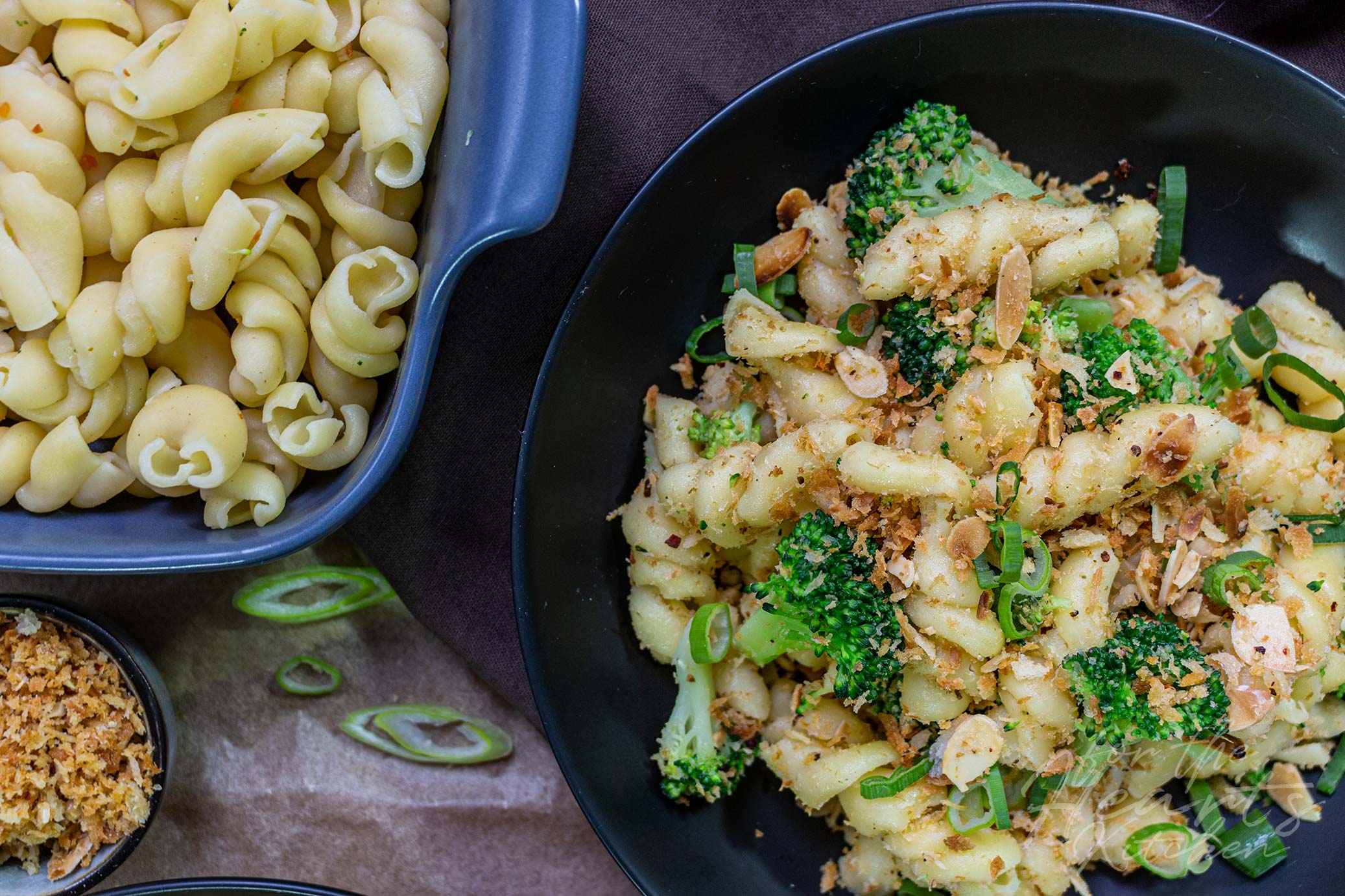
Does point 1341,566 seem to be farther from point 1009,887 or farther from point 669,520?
point 669,520

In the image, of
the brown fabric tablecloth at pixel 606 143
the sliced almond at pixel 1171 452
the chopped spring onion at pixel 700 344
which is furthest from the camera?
the brown fabric tablecloth at pixel 606 143

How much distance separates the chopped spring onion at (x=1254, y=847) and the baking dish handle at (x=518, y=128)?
5.72 feet

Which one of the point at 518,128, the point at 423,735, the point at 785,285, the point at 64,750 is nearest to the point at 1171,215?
the point at 785,285

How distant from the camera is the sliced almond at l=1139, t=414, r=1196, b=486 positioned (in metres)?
1.64

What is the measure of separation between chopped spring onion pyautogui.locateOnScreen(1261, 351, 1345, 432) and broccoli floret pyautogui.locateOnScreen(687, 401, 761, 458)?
3.14 ft

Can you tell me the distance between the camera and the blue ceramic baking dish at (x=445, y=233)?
1479 millimetres

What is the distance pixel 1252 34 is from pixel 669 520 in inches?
62.3

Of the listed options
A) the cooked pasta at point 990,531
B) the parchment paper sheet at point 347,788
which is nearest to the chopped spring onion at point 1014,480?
the cooked pasta at point 990,531

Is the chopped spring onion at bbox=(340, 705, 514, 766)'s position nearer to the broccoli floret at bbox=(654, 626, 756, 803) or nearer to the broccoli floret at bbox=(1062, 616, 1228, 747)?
the broccoli floret at bbox=(654, 626, 756, 803)

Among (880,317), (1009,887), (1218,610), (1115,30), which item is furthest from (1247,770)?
(1115,30)

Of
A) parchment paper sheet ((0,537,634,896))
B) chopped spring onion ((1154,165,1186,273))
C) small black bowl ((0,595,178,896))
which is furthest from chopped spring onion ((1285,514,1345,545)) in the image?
small black bowl ((0,595,178,896))

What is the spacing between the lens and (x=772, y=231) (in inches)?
79.5

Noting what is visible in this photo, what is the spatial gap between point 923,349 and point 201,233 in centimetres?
122

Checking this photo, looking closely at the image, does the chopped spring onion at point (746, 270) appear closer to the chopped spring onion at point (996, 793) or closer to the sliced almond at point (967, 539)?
the sliced almond at point (967, 539)
